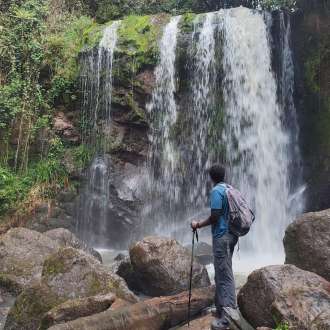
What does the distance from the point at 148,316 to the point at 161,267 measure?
1.96 m

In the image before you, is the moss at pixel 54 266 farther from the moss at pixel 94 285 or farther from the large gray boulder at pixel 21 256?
the large gray boulder at pixel 21 256

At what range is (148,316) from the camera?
5.54 m

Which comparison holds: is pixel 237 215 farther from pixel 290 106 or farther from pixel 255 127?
pixel 290 106

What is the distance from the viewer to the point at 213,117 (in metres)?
13.9

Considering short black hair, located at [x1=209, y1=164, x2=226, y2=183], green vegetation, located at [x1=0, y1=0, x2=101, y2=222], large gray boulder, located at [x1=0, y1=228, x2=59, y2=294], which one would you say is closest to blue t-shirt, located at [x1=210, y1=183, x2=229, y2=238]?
short black hair, located at [x1=209, y1=164, x2=226, y2=183]

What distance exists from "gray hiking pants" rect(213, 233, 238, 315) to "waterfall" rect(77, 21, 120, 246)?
8.45 meters

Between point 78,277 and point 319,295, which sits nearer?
point 319,295

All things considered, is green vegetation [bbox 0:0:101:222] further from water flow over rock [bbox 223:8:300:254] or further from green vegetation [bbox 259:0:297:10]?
green vegetation [bbox 259:0:297:10]

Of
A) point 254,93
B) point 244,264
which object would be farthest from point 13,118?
point 244,264

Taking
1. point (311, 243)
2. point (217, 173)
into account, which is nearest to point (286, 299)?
point (217, 173)

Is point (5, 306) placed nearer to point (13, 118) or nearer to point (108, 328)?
point (108, 328)

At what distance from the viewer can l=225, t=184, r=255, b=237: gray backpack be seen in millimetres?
5246

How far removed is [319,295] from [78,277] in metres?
3.32

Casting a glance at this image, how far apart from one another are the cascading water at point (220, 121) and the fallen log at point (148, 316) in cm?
770
